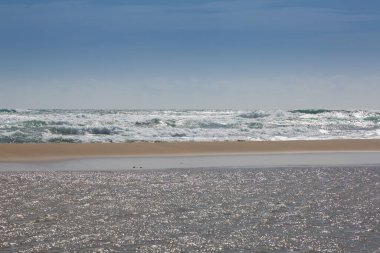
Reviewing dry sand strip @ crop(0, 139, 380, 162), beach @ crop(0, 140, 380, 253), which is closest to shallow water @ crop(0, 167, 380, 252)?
beach @ crop(0, 140, 380, 253)

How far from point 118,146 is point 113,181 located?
1455 cm

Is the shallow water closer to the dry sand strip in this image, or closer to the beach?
the beach

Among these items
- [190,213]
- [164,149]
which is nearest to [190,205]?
[190,213]

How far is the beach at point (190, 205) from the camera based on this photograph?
1072 centimetres

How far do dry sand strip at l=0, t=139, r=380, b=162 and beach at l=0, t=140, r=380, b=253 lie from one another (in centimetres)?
196

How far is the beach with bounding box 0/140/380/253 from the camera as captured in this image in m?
10.7

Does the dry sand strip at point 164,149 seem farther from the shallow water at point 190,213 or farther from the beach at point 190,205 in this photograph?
the shallow water at point 190,213

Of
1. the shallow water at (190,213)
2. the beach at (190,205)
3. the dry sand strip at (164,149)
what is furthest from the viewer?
the dry sand strip at (164,149)

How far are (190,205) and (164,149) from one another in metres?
18.0

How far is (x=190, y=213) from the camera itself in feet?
43.3

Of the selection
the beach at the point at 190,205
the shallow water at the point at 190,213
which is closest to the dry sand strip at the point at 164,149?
the beach at the point at 190,205

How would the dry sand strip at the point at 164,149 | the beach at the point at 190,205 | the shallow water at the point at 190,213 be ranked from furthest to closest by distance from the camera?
1. the dry sand strip at the point at 164,149
2. the beach at the point at 190,205
3. the shallow water at the point at 190,213

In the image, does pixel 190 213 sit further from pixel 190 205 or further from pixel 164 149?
pixel 164 149

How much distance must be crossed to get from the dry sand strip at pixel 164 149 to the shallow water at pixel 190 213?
347 inches
